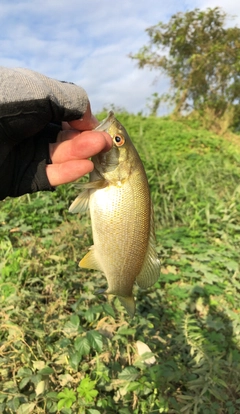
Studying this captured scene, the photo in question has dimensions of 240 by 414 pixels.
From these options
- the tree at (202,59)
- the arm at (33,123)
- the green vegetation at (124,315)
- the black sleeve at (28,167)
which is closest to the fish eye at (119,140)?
the arm at (33,123)

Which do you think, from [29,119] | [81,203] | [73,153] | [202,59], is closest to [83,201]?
[81,203]

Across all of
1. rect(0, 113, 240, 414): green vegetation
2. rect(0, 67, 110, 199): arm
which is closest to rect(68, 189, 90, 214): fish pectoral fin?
rect(0, 67, 110, 199): arm

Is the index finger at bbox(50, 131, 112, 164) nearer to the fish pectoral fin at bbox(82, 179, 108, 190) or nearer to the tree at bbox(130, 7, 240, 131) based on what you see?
the fish pectoral fin at bbox(82, 179, 108, 190)

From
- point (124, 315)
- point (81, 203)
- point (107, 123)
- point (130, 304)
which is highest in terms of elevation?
point (107, 123)

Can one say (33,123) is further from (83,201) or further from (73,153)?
Result: (83,201)

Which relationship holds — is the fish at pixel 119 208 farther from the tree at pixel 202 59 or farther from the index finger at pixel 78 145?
the tree at pixel 202 59

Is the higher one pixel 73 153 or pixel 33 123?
pixel 33 123

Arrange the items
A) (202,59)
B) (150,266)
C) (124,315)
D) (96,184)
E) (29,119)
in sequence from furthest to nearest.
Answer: (202,59), (124,315), (150,266), (96,184), (29,119)
